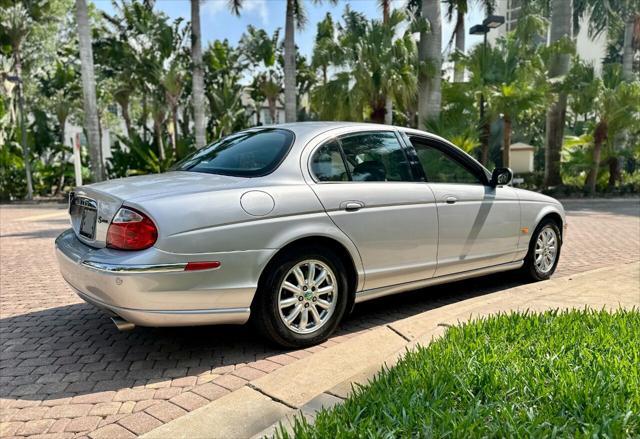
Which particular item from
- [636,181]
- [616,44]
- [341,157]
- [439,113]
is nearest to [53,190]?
[439,113]

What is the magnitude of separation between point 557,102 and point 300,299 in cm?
1940

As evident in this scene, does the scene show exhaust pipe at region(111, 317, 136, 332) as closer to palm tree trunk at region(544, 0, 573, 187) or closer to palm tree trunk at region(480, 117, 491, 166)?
palm tree trunk at region(480, 117, 491, 166)

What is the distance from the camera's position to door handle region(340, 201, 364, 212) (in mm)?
3830

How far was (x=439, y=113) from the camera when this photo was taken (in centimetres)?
1700

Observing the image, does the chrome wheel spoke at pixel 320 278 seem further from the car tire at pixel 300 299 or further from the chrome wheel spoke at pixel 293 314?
the chrome wheel spoke at pixel 293 314

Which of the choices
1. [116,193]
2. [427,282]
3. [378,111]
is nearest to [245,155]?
[116,193]

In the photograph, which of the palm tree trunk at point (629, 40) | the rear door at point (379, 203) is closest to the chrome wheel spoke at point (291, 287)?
the rear door at point (379, 203)

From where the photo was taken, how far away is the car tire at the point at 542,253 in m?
5.48

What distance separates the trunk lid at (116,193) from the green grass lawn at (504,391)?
1695 millimetres

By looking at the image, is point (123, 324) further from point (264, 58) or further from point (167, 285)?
point (264, 58)

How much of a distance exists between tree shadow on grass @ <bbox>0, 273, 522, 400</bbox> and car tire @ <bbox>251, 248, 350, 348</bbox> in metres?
0.23

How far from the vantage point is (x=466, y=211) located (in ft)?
15.4

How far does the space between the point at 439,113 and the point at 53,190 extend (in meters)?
15.8

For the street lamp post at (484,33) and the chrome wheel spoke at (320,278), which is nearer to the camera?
the chrome wheel spoke at (320,278)
